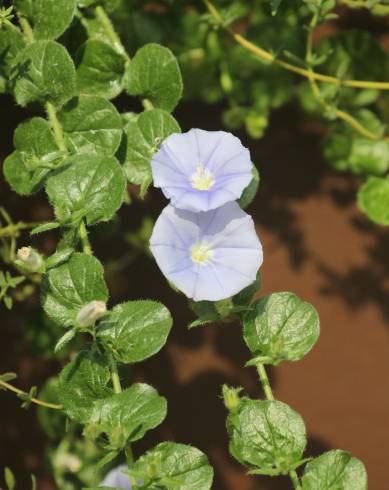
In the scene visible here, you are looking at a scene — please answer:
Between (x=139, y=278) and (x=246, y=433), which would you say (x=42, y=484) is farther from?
(x=246, y=433)

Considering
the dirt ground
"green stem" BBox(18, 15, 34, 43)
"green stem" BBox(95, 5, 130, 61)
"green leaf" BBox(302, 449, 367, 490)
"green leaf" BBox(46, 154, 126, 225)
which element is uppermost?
"green stem" BBox(18, 15, 34, 43)

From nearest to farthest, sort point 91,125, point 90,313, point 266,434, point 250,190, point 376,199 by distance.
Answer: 1. point 90,313
2. point 266,434
3. point 250,190
4. point 91,125
5. point 376,199

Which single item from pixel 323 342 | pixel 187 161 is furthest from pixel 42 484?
pixel 187 161

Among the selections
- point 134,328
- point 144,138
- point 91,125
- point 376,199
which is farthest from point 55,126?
point 376,199

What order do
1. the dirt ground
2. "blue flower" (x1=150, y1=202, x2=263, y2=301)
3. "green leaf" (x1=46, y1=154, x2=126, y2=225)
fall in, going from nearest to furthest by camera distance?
1. "blue flower" (x1=150, y1=202, x2=263, y2=301)
2. "green leaf" (x1=46, y1=154, x2=126, y2=225)
3. the dirt ground

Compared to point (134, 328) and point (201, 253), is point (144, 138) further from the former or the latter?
point (134, 328)

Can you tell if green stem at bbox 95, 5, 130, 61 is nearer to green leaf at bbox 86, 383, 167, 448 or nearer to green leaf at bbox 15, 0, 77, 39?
green leaf at bbox 15, 0, 77, 39

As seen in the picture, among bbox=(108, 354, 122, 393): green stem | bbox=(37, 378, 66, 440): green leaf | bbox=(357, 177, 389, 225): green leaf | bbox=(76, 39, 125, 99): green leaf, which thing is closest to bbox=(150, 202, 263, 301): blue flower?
bbox=(108, 354, 122, 393): green stem
